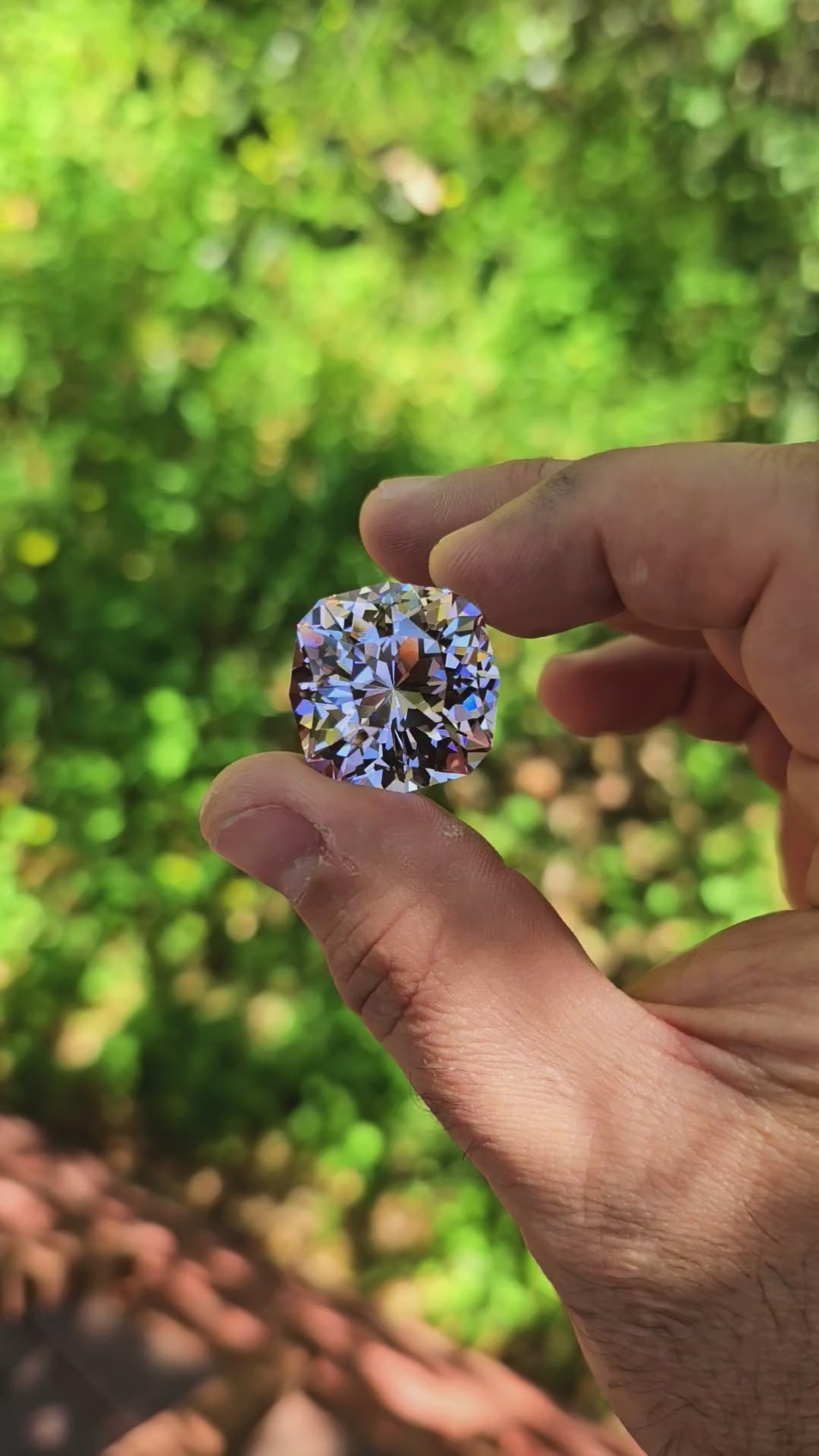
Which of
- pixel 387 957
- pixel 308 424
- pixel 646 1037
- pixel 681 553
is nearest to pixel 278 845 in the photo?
pixel 387 957

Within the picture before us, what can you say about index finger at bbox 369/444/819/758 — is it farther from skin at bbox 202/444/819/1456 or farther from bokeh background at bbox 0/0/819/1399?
bokeh background at bbox 0/0/819/1399

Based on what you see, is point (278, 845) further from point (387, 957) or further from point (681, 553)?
point (681, 553)

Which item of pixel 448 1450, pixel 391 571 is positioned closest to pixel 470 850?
pixel 391 571

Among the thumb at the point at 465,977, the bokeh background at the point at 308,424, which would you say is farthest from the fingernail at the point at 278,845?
the bokeh background at the point at 308,424

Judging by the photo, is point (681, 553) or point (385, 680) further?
point (681, 553)

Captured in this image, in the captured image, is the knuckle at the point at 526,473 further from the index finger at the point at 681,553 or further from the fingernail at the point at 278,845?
the fingernail at the point at 278,845

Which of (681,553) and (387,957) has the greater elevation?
(681,553)

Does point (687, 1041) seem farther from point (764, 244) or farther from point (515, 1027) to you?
point (764, 244)
